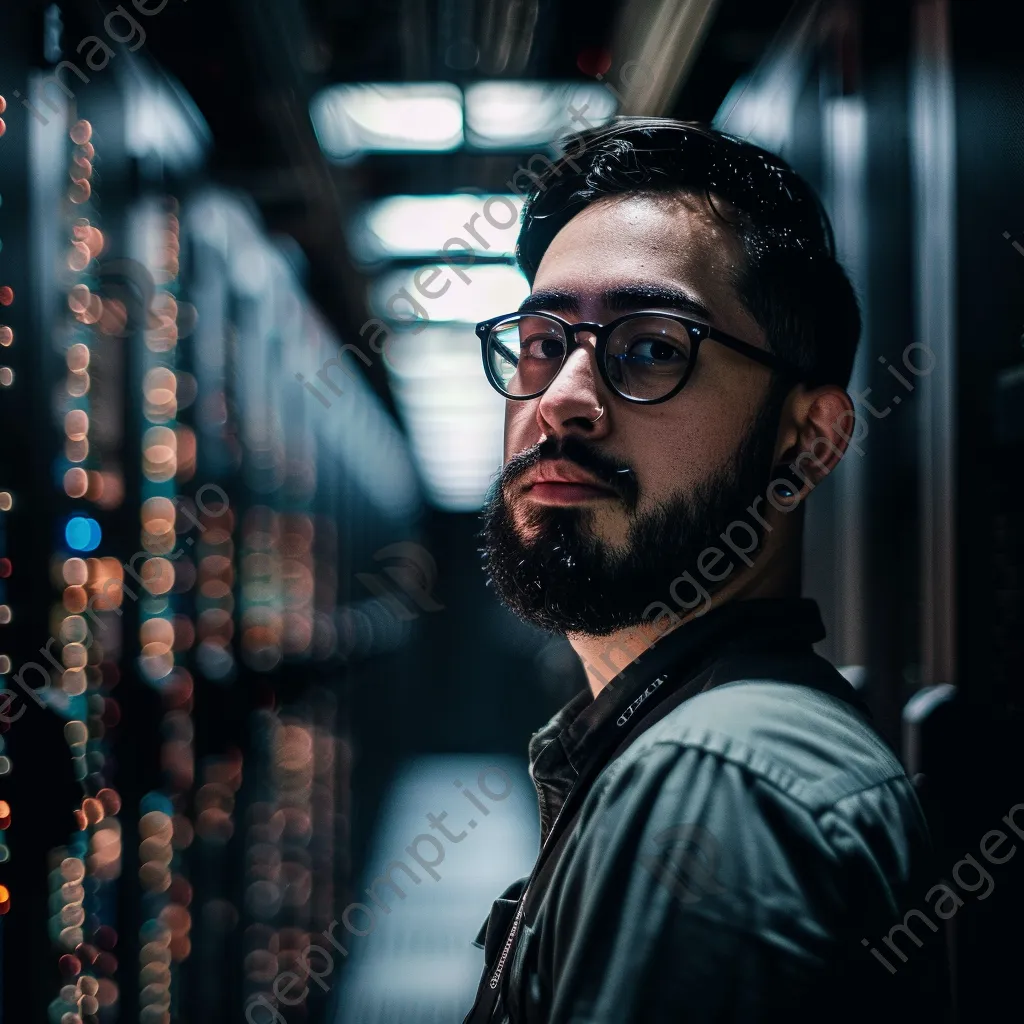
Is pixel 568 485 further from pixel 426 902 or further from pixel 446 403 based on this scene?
pixel 446 403

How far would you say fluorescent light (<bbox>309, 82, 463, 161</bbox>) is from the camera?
317 centimetres

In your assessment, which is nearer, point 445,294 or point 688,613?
point 688,613

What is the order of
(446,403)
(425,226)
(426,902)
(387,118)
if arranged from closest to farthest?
(387,118) < (425,226) < (426,902) < (446,403)

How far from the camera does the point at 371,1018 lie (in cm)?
423

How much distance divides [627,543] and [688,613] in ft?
0.38

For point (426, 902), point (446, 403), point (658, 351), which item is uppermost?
point (658, 351)

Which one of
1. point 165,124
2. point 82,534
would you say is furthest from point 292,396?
point 82,534

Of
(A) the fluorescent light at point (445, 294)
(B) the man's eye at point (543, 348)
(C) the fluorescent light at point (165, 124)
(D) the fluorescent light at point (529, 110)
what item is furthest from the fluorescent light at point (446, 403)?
(B) the man's eye at point (543, 348)

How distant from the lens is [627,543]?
3.57ft

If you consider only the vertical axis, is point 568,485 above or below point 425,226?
below

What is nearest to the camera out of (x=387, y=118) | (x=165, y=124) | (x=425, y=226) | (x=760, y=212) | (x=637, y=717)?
(x=637, y=717)

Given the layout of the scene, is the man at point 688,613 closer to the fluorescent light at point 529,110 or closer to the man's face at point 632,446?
the man's face at point 632,446

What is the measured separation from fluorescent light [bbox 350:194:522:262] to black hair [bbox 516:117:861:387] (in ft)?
8.75

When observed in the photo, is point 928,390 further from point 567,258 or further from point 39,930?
point 39,930
